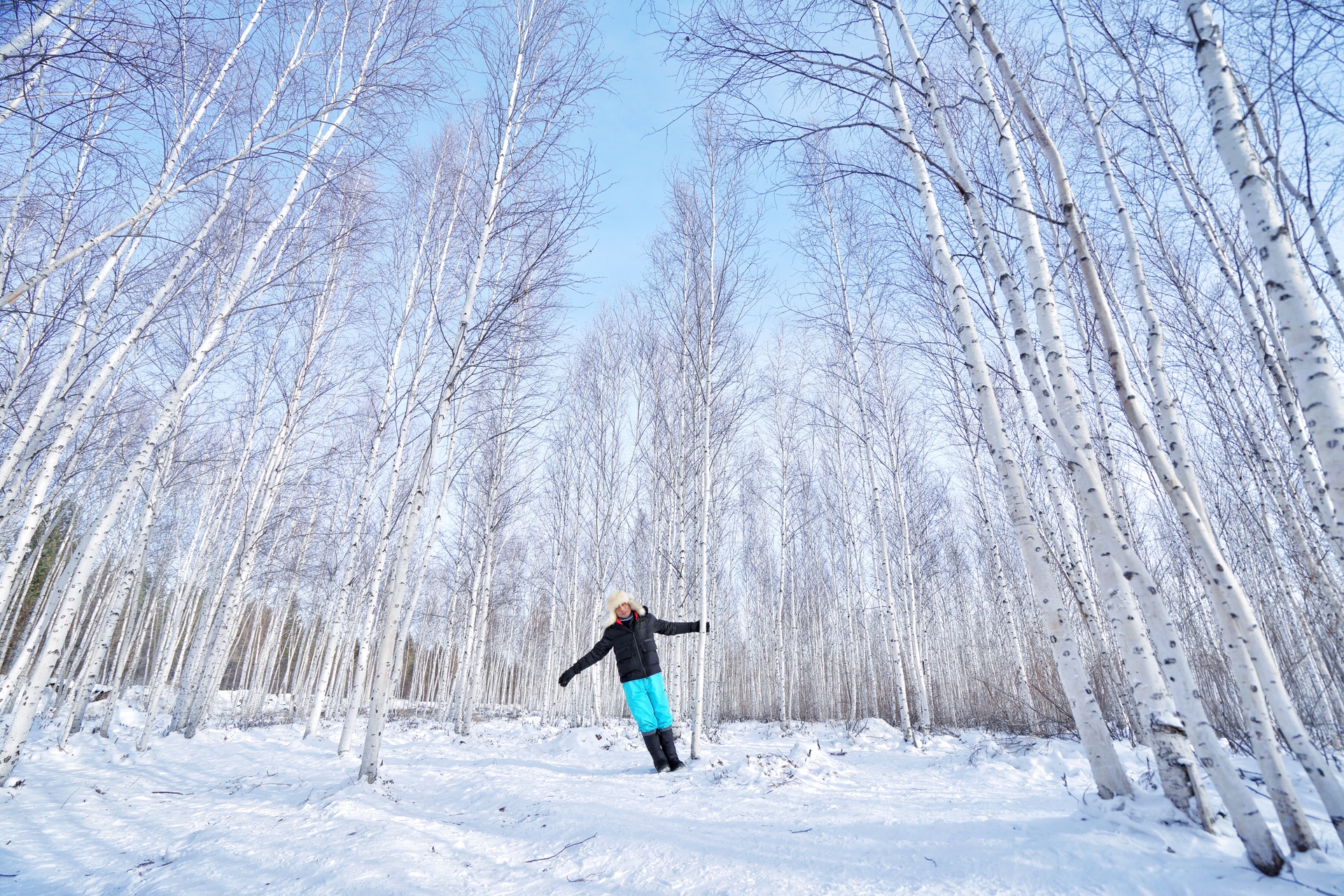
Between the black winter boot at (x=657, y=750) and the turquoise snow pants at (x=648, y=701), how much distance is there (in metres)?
0.07

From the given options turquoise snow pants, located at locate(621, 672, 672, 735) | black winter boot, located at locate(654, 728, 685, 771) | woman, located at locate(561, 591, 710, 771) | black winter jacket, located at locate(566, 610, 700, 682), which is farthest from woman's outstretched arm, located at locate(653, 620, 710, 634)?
black winter boot, located at locate(654, 728, 685, 771)

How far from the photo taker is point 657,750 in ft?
15.9

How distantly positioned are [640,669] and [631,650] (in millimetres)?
185

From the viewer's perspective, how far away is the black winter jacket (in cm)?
464

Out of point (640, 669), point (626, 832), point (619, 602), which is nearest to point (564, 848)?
point (626, 832)

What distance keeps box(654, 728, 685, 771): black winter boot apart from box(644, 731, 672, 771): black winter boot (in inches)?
1.5

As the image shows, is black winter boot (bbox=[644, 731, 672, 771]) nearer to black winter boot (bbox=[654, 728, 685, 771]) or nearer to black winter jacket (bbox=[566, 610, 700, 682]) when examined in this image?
black winter boot (bbox=[654, 728, 685, 771])

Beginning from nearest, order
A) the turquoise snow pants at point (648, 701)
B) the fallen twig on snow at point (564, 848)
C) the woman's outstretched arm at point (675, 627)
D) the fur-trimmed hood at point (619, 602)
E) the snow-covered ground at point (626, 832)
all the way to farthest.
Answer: the snow-covered ground at point (626, 832) → the fallen twig on snow at point (564, 848) → the turquoise snow pants at point (648, 701) → the fur-trimmed hood at point (619, 602) → the woman's outstretched arm at point (675, 627)

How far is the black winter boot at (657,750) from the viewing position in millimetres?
4812

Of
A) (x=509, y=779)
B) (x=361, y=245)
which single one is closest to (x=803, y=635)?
(x=509, y=779)

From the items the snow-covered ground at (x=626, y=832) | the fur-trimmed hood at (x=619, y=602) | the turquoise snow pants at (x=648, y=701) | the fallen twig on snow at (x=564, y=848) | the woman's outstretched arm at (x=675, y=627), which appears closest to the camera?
the snow-covered ground at (x=626, y=832)

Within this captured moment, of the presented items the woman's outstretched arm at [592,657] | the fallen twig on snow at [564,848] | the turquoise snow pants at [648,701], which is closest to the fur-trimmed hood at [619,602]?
the woman's outstretched arm at [592,657]

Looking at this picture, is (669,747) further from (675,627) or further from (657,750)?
(675,627)

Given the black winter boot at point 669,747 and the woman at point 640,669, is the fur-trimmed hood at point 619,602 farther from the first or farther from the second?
the black winter boot at point 669,747
